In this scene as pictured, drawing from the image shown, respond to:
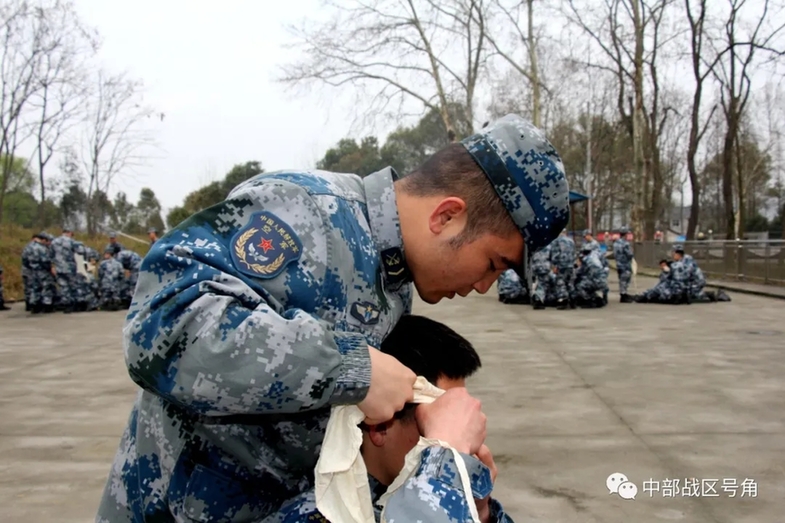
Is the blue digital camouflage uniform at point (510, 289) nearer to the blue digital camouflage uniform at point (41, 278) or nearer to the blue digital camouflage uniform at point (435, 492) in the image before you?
the blue digital camouflage uniform at point (41, 278)

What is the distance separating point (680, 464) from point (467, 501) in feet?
11.3

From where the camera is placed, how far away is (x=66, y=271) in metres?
14.4

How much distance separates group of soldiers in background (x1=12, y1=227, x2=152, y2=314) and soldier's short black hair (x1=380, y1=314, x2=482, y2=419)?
1329 centimetres

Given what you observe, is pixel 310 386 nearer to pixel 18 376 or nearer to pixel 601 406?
pixel 601 406

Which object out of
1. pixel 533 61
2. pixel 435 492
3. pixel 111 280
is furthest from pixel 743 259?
pixel 435 492

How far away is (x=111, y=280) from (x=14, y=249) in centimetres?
872

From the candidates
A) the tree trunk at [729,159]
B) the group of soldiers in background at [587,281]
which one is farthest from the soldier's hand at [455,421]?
the tree trunk at [729,159]

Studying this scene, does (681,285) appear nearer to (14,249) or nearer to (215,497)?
(215,497)

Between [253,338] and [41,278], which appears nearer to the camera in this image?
[253,338]

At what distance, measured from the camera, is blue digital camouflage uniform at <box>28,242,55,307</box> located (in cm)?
1401

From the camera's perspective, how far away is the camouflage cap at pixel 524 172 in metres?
1.36

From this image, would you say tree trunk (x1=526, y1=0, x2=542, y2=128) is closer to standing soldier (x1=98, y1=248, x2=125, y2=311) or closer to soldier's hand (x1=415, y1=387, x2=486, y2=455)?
standing soldier (x1=98, y1=248, x2=125, y2=311)

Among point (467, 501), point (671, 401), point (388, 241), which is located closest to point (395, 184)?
point (388, 241)

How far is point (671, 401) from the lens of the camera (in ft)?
18.6
